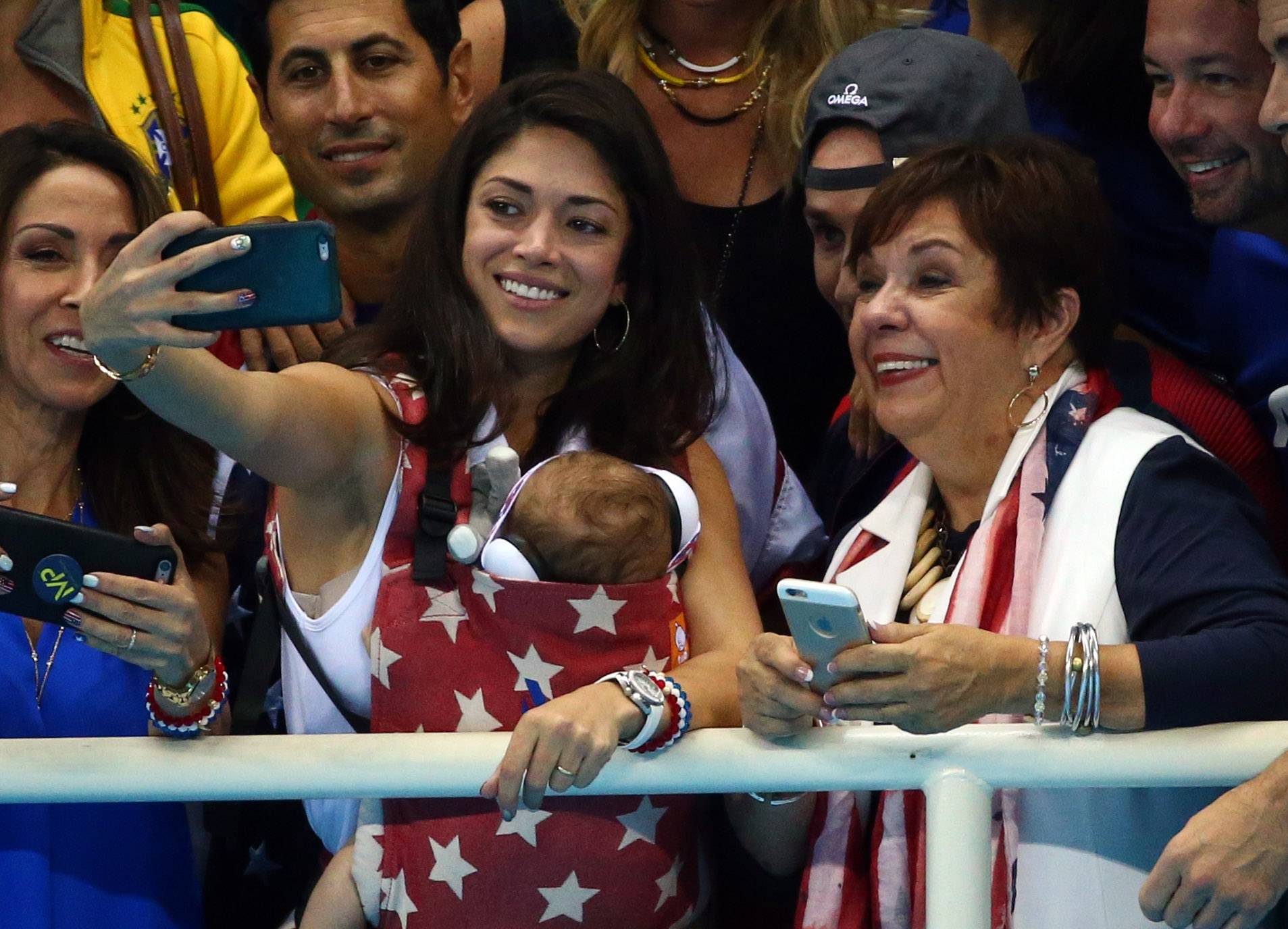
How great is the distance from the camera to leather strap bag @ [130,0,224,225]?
3.24 metres

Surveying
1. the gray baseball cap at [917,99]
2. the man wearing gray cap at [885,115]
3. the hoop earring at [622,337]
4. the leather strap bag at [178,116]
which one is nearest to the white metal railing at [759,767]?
the hoop earring at [622,337]

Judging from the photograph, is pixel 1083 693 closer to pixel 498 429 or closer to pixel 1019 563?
pixel 1019 563

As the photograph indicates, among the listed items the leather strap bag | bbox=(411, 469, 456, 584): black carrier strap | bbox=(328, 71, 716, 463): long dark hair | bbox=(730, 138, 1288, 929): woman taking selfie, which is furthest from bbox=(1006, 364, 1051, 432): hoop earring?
the leather strap bag

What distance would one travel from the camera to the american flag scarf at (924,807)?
2.47 meters

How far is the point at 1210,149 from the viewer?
2957 mm

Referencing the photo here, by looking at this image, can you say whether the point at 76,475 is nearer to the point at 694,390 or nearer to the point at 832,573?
the point at 694,390

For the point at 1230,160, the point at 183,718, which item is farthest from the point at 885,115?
the point at 183,718

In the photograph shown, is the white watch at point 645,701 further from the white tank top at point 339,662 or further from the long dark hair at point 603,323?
the long dark hair at point 603,323

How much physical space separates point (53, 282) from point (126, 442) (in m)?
0.26

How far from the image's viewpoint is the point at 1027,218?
106 inches

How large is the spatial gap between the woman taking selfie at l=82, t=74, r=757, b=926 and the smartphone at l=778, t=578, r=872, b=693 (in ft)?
0.65

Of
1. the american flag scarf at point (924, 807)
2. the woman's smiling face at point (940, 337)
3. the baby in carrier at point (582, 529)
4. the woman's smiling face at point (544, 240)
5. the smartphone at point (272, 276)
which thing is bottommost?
the american flag scarf at point (924, 807)

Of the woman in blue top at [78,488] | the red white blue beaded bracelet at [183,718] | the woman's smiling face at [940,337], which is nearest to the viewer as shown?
the red white blue beaded bracelet at [183,718]

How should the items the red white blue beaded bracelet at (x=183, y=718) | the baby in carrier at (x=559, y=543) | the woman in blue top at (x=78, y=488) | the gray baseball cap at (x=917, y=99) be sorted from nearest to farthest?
the red white blue beaded bracelet at (x=183, y=718) < the baby in carrier at (x=559, y=543) < the woman in blue top at (x=78, y=488) < the gray baseball cap at (x=917, y=99)
